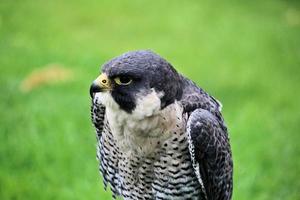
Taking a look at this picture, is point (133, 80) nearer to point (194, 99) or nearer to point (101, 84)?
point (101, 84)

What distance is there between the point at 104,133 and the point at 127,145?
0.96ft

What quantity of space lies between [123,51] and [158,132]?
17.1 ft

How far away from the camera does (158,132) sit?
3439 millimetres

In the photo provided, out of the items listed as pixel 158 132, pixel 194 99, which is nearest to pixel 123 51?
pixel 194 99

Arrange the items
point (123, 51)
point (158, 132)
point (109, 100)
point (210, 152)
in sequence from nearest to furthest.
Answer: point (109, 100) → point (158, 132) → point (210, 152) → point (123, 51)

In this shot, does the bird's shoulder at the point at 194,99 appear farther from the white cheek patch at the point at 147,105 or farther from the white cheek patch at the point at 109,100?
the white cheek patch at the point at 109,100

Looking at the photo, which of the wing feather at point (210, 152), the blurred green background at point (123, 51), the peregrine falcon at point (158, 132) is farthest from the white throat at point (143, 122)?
the blurred green background at point (123, 51)

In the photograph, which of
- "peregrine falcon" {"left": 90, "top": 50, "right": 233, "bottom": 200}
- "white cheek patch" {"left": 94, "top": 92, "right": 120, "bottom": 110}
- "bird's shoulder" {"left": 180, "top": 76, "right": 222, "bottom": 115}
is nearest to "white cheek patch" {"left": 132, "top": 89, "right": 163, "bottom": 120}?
"peregrine falcon" {"left": 90, "top": 50, "right": 233, "bottom": 200}

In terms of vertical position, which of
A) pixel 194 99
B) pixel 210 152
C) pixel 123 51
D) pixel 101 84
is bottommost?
pixel 210 152

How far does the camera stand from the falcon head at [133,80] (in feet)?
10.5

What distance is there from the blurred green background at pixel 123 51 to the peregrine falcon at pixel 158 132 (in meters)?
1.56

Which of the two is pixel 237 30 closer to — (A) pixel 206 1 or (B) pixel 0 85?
(A) pixel 206 1

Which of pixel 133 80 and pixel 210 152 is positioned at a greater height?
pixel 133 80

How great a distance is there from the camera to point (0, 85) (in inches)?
274
